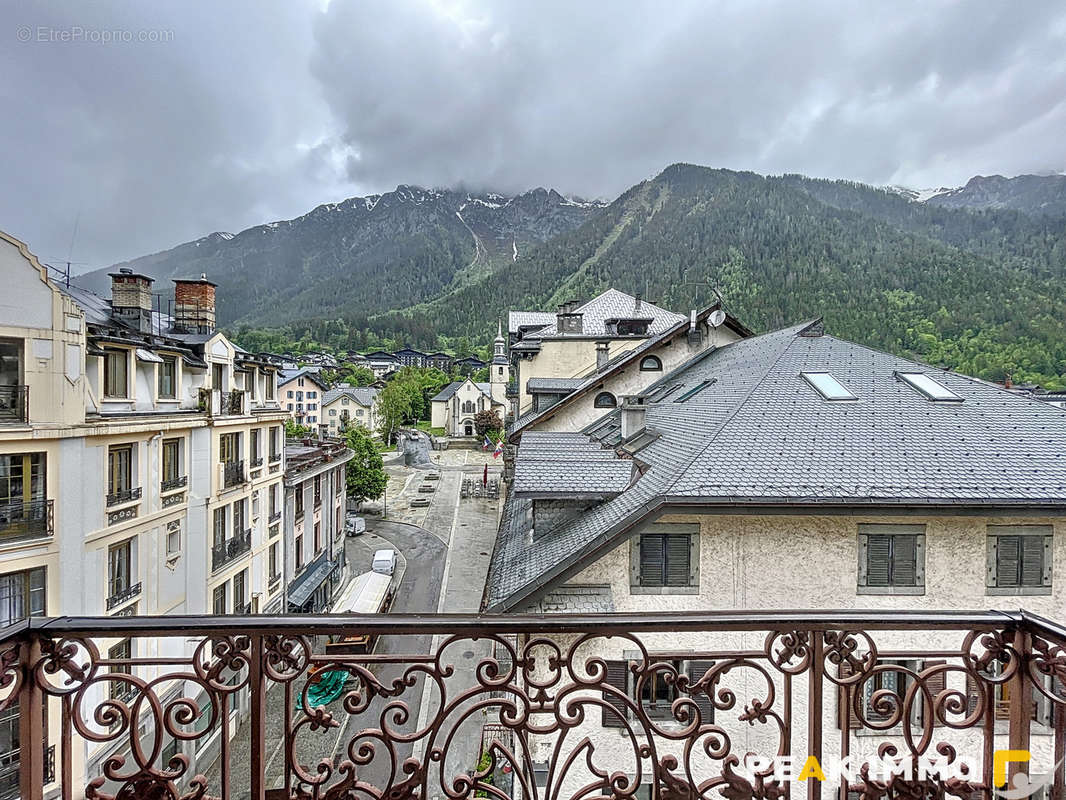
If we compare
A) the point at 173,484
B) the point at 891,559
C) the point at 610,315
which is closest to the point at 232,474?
the point at 173,484

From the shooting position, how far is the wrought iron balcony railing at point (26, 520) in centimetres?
957

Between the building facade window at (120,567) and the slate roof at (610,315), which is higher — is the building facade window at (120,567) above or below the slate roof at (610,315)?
below

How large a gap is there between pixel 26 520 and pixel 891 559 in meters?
14.8

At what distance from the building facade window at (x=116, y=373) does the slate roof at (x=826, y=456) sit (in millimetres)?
8870

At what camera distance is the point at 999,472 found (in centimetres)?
873

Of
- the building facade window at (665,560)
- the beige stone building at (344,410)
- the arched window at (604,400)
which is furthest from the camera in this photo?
the beige stone building at (344,410)

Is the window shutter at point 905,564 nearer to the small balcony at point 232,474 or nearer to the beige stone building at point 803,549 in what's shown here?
the beige stone building at point 803,549

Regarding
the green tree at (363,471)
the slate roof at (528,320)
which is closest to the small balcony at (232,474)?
the green tree at (363,471)

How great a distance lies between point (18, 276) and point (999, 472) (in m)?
17.1

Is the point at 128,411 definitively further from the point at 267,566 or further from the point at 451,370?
the point at 451,370

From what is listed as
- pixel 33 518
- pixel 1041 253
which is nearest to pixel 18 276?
pixel 33 518

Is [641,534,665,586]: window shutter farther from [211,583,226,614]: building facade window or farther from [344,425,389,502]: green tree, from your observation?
[344,425,389,502]: green tree

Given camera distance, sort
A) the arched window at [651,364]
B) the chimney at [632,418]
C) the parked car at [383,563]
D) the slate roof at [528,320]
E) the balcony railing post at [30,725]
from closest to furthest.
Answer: the balcony railing post at [30,725], the chimney at [632,418], the arched window at [651,364], the parked car at [383,563], the slate roof at [528,320]

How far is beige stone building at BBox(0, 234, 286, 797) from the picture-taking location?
9766 mm
